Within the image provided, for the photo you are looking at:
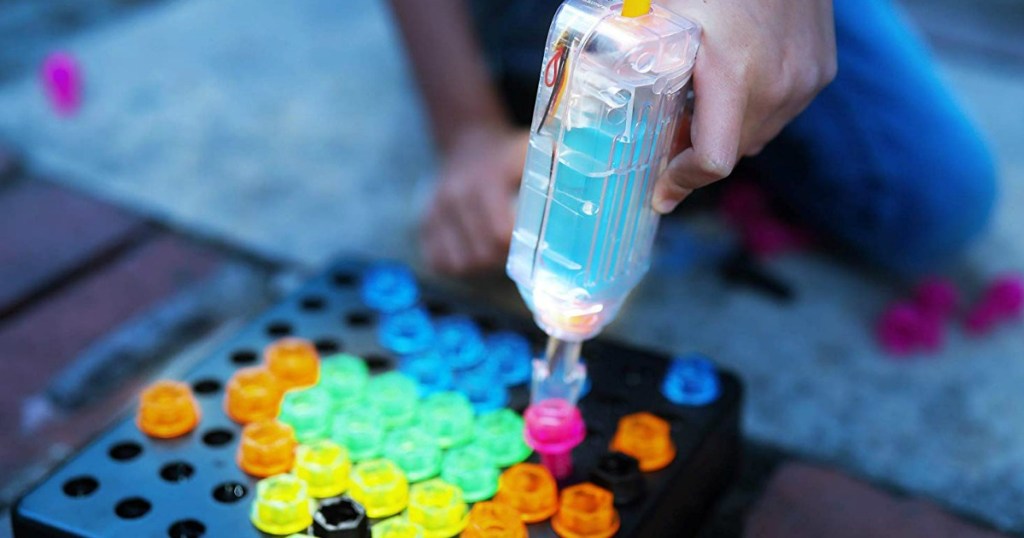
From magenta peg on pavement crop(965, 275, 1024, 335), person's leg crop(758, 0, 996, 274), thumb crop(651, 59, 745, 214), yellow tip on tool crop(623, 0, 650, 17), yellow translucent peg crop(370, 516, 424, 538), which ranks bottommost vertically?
magenta peg on pavement crop(965, 275, 1024, 335)

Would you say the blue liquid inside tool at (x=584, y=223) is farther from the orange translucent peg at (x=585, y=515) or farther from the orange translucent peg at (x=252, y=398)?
the orange translucent peg at (x=252, y=398)

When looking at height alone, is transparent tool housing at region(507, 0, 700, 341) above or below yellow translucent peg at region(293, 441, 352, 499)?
above

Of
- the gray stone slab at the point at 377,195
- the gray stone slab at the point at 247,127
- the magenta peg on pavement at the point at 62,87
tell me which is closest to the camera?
the gray stone slab at the point at 377,195

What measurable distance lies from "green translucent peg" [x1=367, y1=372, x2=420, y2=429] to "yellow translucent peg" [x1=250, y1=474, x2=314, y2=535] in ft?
0.33

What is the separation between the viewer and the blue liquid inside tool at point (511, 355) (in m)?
0.84

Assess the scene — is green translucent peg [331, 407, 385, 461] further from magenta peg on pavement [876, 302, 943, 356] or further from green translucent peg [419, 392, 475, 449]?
magenta peg on pavement [876, 302, 943, 356]

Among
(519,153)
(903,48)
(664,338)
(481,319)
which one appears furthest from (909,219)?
(481,319)

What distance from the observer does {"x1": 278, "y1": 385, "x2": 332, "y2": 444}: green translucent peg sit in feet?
2.49

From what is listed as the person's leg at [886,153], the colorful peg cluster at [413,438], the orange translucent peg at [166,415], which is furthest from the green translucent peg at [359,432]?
the person's leg at [886,153]

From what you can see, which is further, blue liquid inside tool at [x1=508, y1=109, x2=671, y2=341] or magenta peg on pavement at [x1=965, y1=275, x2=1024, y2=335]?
magenta peg on pavement at [x1=965, y1=275, x2=1024, y2=335]

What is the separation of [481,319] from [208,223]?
1.69 feet

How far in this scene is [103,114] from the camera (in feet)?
4.90

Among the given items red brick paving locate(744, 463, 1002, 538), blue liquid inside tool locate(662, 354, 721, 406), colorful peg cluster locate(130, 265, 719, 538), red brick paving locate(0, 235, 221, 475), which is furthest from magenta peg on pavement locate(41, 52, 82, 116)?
red brick paving locate(744, 463, 1002, 538)

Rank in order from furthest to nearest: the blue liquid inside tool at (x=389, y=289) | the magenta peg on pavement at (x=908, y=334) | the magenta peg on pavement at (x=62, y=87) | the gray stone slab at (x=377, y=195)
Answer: the magenta peg on pavement at (x=62, y=87), the magenta peg on pavement at (x=908, y=334), the gray stone slab at (x=377, y=195), the blue liquid inside tool at (x=389, y=289)
